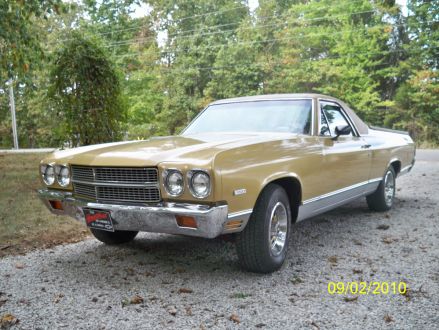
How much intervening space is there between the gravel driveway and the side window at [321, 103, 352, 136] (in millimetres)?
1285

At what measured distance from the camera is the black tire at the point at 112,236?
192 inches

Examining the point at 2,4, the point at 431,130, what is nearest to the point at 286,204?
the point at 2,4

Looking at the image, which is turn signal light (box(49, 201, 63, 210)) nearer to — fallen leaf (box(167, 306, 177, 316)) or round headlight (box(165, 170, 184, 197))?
round headlight (box(165, 170, 184, 197))

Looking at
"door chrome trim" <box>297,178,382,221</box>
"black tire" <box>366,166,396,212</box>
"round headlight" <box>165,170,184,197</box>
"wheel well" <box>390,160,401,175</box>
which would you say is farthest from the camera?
"wheel well" <box>390,160,401,175</box>

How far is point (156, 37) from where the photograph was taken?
38344mm

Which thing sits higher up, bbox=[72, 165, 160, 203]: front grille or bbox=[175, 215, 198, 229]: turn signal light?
bbox=[72, 165, 160, 203]: front grille

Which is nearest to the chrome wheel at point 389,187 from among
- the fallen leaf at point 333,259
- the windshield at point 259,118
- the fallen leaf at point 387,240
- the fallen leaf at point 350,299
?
the fallen leaf at point 387,240

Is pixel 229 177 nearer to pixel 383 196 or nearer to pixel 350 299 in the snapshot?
pixel 350 299

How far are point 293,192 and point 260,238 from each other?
82 centimetres

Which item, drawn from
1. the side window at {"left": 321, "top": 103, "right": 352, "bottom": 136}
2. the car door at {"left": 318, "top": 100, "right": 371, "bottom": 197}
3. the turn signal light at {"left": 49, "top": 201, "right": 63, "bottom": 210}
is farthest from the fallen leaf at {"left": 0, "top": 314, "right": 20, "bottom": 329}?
the side window at {"left": 321, "top": 103, "right": 352, "bottom": 136}

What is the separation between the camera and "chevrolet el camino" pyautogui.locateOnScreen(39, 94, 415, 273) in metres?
3.44

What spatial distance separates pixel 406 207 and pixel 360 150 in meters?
2.04

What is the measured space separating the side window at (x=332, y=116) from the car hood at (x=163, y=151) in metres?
0.92

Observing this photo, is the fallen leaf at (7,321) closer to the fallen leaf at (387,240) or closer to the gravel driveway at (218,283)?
the gravel driveway at (218,283)
